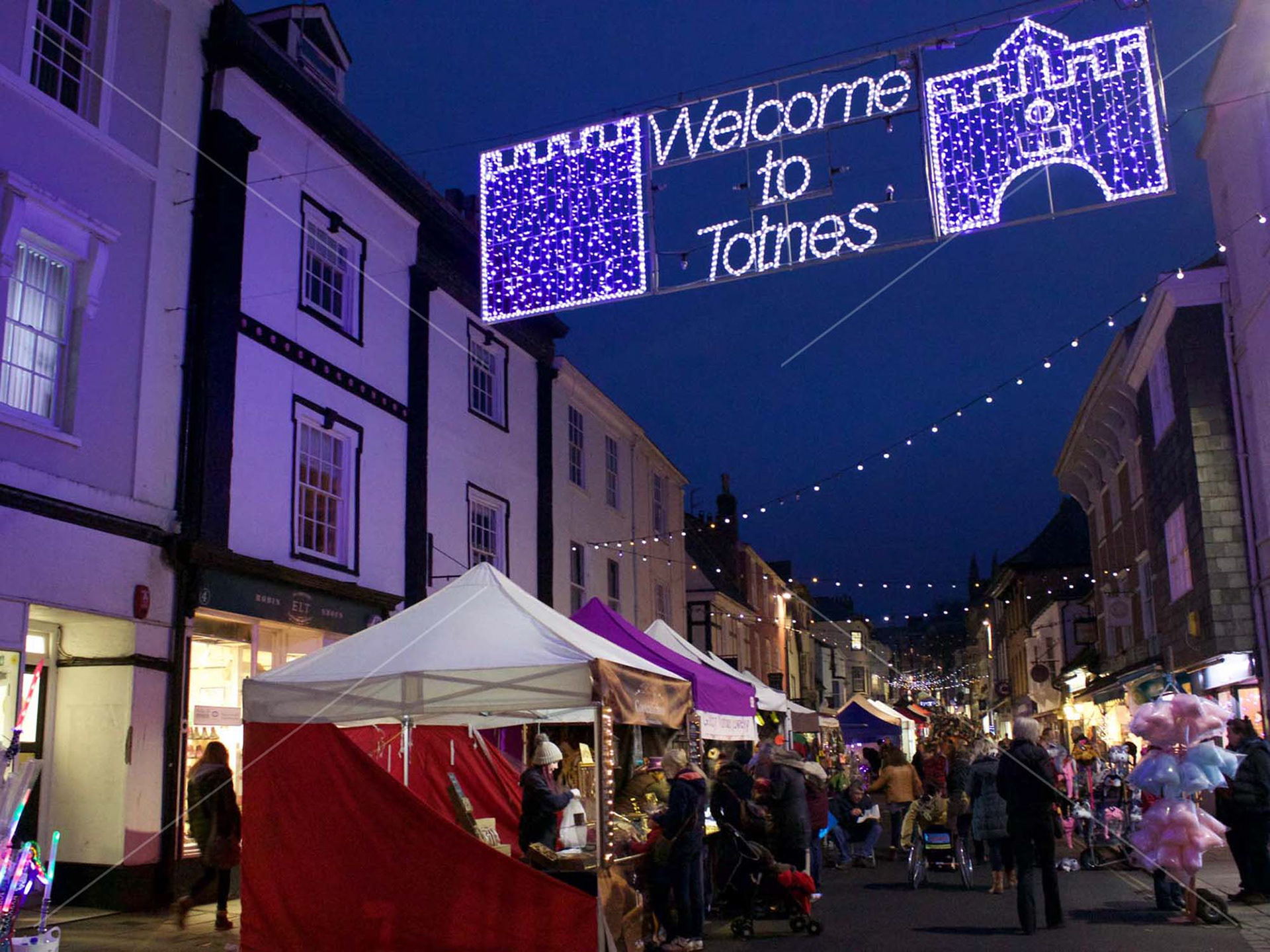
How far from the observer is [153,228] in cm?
1251

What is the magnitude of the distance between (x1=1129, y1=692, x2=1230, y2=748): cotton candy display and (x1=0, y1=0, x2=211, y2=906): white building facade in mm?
9210

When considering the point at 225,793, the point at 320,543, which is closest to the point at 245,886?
the point at 225,793

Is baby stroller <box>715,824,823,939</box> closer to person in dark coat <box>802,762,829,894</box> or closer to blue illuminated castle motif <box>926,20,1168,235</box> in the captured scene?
person in dark coat <box>802,762,829,894</box>

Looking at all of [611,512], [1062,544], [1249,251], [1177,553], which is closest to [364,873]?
[1249,251]

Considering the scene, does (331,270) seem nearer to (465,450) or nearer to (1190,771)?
(465,450)

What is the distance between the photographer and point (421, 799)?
9.01m

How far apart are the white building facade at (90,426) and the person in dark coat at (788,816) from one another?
596 cm

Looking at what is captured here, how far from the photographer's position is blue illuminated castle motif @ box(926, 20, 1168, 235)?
9.77 meters

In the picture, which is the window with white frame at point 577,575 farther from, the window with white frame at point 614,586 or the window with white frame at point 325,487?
the window with white frame at point 325,487

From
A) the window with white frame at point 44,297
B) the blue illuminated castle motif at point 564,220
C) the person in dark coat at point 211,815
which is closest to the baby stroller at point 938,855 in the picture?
the blue illuminated castle motif at point 564,220

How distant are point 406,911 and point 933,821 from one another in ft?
26.2

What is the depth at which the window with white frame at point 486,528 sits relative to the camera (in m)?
19.4

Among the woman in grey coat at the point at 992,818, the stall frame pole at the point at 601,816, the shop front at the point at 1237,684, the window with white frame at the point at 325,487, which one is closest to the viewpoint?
the stall frame pole at the point at 601,816

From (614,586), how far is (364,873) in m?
18.4
